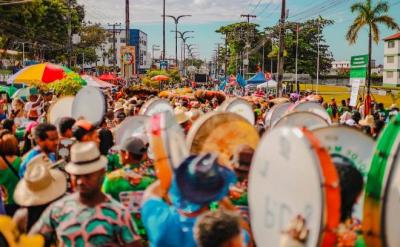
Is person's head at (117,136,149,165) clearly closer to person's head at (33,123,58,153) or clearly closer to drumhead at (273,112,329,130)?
person's head at (33,123,58,153)

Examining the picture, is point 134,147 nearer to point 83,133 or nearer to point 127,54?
point 83,133

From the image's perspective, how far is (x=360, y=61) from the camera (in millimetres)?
16312

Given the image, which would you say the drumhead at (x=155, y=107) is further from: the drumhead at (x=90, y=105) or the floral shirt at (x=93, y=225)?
the floral shirt at (x=93, y=225)

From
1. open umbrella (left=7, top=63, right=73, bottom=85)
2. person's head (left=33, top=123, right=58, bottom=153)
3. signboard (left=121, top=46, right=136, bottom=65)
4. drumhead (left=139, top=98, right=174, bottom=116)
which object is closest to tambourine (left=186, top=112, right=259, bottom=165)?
person's head (left=33, top=123, right=58, bottom=153)

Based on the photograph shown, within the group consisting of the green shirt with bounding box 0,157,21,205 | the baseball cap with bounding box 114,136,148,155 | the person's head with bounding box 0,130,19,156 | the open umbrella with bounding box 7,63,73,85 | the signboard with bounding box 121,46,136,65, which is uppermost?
the signboard with bounding box 121,46,136,65

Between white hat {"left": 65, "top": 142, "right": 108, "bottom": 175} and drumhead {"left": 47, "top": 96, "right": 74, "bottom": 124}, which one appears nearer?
white hat {"left": 65, "top": 142, "right": 108, "bottom": 175}

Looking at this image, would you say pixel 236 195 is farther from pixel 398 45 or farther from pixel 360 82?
pixel 398 45

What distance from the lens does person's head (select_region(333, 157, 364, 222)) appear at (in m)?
2.74

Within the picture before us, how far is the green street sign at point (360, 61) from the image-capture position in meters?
16.2

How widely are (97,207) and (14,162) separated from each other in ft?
7.35

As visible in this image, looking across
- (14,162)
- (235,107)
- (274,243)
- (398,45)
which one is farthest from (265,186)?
(398,45)

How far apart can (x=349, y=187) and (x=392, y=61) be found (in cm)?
10089

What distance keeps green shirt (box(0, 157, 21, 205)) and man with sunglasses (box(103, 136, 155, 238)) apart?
1229 millimetres

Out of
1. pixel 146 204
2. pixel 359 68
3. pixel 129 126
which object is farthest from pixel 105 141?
pixel 359 68
